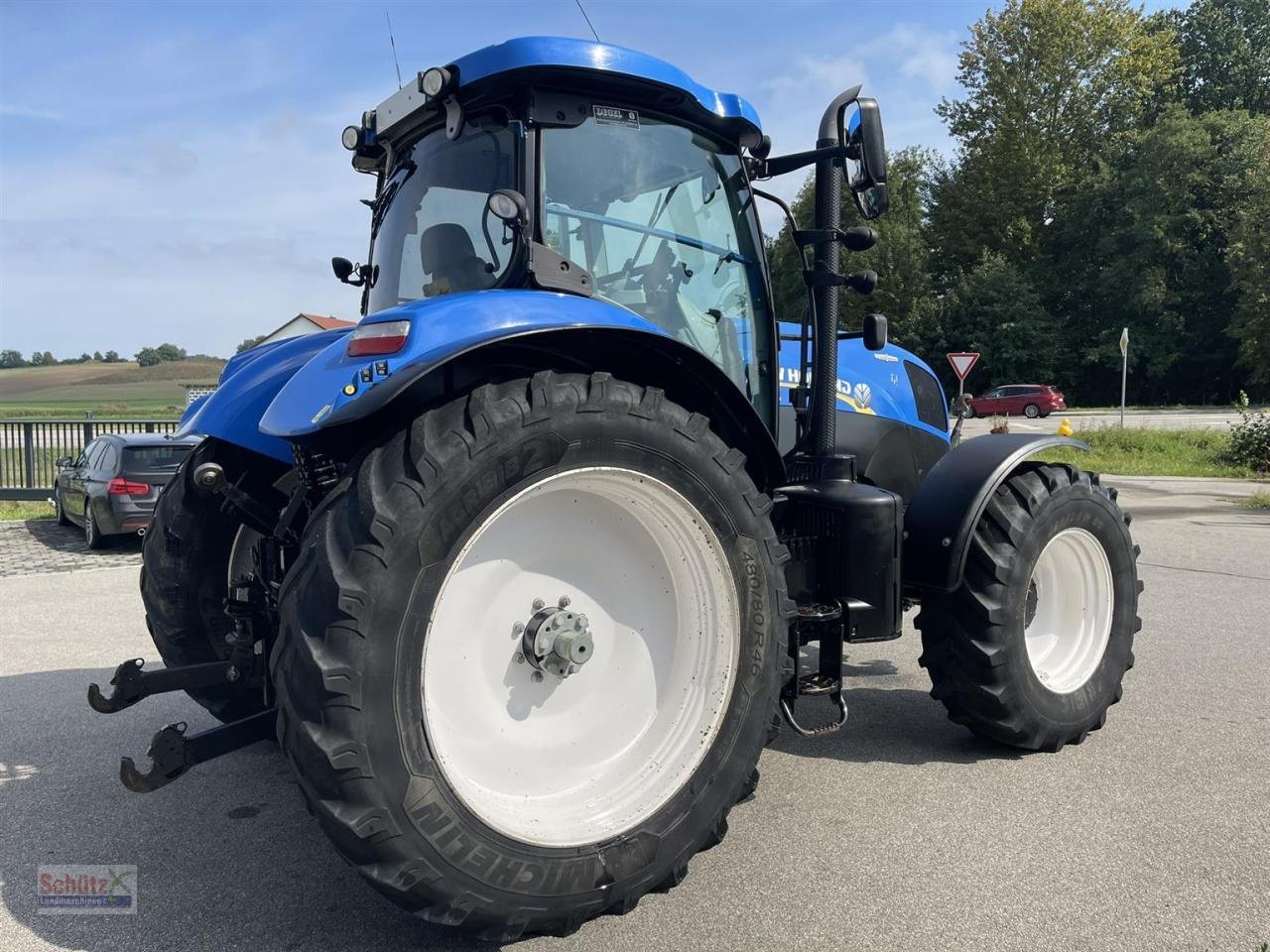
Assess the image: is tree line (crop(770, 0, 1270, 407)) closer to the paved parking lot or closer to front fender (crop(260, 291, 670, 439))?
the paved parking lot

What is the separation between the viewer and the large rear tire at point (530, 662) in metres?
2.14

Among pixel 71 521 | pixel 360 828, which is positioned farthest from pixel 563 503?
pixel 71 521

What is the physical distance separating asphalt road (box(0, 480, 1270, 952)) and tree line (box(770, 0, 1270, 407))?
123 ft

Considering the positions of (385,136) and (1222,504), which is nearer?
(385,136)

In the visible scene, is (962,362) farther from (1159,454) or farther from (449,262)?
(449,262)

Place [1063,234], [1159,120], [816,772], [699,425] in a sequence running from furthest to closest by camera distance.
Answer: [1063,234]
[1159,120]
[816,772]
[699,425]

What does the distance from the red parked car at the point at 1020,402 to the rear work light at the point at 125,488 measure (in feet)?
110

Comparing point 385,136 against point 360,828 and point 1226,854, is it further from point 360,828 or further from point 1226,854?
point 1226,854

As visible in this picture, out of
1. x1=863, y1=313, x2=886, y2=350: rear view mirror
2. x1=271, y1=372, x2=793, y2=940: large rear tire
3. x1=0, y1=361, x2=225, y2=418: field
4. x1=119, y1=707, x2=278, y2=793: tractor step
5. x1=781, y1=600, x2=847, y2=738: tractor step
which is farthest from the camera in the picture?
x1=0, y1=361, x2=225, y2=418: field

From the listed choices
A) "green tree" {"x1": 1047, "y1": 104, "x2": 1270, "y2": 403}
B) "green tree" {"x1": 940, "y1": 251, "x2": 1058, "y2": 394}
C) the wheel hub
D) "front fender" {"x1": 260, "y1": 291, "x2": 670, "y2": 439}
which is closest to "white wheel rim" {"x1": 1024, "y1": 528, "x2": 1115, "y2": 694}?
the wheel hub

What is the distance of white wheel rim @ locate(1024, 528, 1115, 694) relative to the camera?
4160mm

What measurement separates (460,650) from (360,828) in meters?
0.55

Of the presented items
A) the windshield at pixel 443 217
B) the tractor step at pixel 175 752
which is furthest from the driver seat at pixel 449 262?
the tractor step at pixel 175 752

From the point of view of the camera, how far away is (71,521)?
41.1 feet
